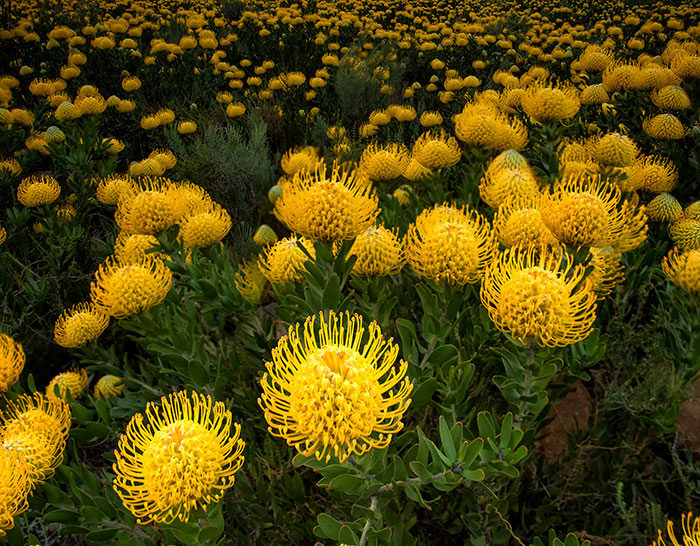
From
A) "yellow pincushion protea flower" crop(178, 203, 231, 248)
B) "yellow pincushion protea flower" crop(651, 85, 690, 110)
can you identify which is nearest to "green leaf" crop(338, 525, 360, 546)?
"yellow pincushion protea flower" crop(178, 203, 231, 248)

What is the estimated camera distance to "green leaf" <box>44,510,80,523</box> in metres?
1.49

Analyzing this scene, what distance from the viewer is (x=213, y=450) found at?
1.30 m

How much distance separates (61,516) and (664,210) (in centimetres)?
302

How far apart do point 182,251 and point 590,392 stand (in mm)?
2502

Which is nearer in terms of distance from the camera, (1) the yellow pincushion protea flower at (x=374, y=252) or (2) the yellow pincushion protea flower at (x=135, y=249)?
(1) the yellow pincushion protea flower at (x=374, y=252)

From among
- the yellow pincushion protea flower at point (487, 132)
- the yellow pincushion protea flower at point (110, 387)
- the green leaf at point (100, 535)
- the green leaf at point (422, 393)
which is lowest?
the yellow pincushion protea flower at point (110, 387)

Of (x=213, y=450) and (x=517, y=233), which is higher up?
(x=517, y=233)

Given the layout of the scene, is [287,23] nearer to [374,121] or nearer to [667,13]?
[374,121]

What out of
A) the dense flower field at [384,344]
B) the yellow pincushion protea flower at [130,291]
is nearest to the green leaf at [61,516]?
the dense flower field at [384,344]

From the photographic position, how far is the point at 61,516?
1522 mm

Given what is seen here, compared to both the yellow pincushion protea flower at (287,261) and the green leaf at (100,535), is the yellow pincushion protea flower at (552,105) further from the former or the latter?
the green leaf at (100,535)

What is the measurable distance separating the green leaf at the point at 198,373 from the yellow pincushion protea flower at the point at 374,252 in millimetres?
734

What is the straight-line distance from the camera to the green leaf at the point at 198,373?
5.86 feet

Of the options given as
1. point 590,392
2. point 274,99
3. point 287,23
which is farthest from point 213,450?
point 287,23
